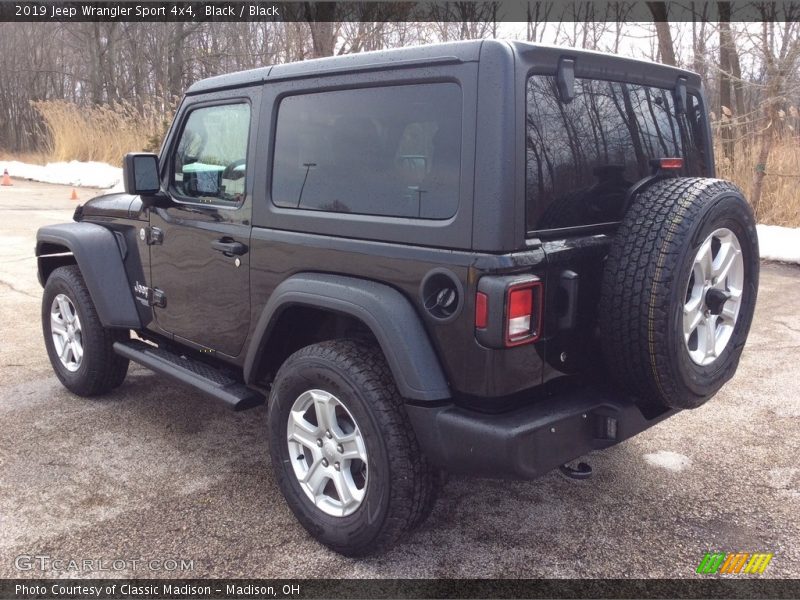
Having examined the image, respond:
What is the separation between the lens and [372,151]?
8.94 feet

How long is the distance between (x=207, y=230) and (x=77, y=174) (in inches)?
677

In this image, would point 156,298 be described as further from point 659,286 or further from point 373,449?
point 659,286

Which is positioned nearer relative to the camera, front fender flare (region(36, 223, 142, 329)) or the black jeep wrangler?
the black jeep wrangler

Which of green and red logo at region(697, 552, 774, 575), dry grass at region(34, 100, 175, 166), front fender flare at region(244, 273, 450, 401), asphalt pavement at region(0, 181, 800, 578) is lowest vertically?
green and red logo at region(697, 552, 774, 575)

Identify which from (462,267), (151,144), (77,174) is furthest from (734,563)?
(77,174)

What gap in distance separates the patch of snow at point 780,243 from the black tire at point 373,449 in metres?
7.22

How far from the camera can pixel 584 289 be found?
256 centimetres

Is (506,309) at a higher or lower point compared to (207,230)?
lower

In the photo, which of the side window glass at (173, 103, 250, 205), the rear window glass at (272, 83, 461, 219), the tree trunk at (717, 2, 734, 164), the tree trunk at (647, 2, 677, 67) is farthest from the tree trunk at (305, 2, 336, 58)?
the rear window glass at (272, 83, 461, 219)

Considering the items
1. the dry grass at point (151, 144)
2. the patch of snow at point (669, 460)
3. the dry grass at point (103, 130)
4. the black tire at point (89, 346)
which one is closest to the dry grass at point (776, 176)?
the dry grass at point (151, 144)

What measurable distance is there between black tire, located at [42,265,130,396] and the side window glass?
992mm

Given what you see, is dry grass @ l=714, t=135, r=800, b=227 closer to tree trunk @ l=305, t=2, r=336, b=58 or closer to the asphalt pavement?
the asphalt pavement

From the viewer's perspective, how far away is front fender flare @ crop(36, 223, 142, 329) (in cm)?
395

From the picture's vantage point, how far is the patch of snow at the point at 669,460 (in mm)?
3527
